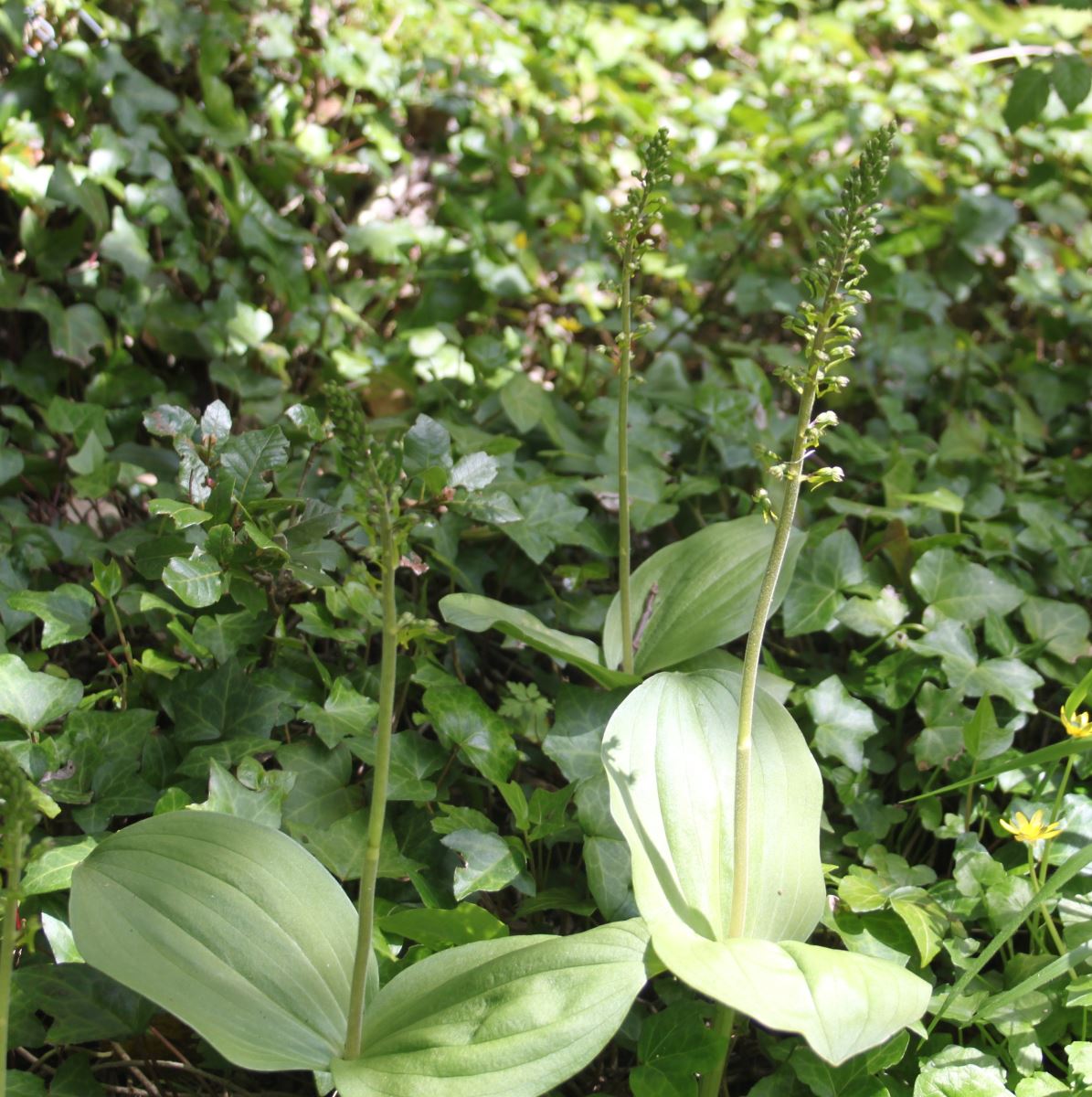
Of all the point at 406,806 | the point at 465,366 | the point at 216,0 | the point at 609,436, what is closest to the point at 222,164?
the point at 216,0

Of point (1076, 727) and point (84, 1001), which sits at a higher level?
point (1076, 727)

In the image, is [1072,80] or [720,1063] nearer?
[720,1063]

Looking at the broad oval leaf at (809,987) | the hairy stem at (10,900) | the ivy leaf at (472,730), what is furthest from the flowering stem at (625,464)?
the hairy stem at (10,900)

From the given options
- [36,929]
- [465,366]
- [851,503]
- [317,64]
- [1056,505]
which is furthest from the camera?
[317,64]

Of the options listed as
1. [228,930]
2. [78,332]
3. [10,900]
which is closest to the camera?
[10,900]

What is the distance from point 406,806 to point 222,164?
2577 millimetres

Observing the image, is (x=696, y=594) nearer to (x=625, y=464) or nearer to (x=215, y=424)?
(x=625, y=464)

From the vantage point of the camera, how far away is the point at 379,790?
1.65m

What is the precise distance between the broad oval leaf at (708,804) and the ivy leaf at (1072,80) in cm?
267

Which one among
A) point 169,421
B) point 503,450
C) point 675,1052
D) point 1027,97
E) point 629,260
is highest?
point 1027,97

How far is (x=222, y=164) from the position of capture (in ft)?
12.5

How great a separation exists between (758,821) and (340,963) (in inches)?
31.6

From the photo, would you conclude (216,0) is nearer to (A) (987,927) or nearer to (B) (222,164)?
(B) (222,164)

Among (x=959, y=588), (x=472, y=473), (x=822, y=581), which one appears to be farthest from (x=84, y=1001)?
(x=959, y=588)
